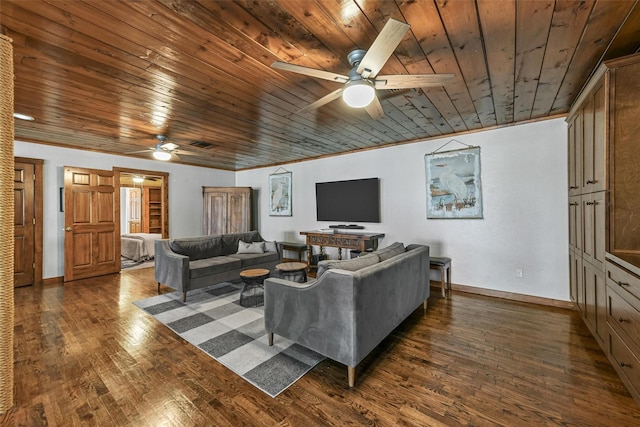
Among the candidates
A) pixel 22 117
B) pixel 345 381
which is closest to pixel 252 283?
pixel 345 381

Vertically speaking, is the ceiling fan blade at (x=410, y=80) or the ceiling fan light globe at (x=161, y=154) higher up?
the ceiling fan light globe at (x=161, y=154)

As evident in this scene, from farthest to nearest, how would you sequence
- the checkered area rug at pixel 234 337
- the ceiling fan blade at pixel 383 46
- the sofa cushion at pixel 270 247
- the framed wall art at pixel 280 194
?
1. the framed wall art at pixel 280 194
2. the sofa cushion at pixel 270 247
3. the checkered area rug at pixel 234 337
4. the ceiling fan blade at pixel 383 46

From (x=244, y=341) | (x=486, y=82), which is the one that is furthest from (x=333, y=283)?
(x=486, y=82)

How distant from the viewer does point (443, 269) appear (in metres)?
3.85

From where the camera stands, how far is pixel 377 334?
2.23 metres

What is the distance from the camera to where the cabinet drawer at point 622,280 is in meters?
1.68

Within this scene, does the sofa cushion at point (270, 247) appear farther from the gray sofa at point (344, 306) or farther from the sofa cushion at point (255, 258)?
the gray sofa at point (344, 306)

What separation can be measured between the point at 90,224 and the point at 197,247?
2.30m

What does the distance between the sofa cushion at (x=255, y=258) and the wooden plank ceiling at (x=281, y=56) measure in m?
2.21

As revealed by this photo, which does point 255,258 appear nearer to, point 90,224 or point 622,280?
point 90,224

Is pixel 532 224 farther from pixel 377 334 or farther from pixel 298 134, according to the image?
pixel 298 134

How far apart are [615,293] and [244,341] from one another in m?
3.06

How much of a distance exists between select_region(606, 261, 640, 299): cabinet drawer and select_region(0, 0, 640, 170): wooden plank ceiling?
63.8 inches

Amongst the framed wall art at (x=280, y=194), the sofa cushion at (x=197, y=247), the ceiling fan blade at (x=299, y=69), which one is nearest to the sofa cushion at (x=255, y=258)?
the sofa cushion at (x=197, y=247)
